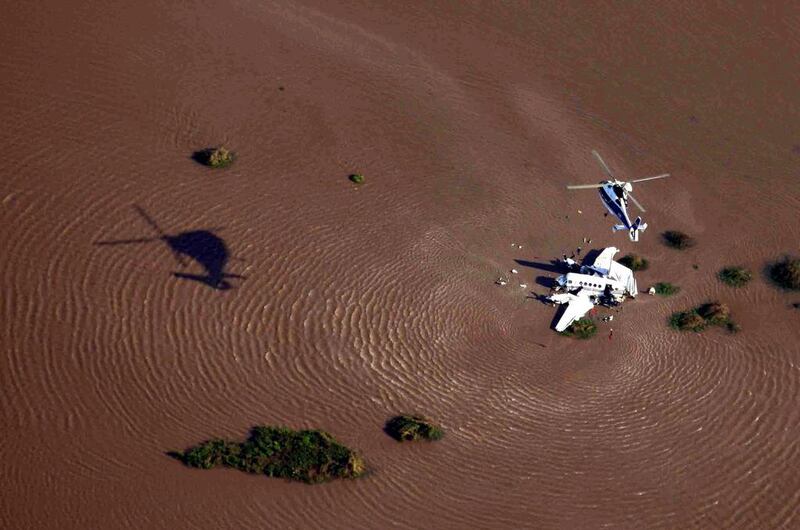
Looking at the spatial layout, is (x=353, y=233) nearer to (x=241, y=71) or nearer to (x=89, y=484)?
(x=241, y=71)

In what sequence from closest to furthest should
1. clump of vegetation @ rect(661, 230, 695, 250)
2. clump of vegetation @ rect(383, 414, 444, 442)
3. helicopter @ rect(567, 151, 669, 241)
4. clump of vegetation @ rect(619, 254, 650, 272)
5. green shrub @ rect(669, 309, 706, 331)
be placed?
clump of vegetation @ rect(383, 414, 444, 442) < green shrub @ rect(669, 309, 706, 331) < helicopter @ rect(567, 151, 669, 241) < clump of vegetation @ rect(619, 254, 650, 272) < clump of vegetation @ rect(661, 230, 695, 250)

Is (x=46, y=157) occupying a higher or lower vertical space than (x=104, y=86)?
lower

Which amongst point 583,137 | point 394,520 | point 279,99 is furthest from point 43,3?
point 394,520

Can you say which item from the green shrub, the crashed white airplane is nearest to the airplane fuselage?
the crashed white airplane

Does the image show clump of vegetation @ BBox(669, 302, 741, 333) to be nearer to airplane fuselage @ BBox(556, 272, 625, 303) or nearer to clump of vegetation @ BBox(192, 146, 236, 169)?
airplane fuselage @ BBox(556, 272, 625, 303)

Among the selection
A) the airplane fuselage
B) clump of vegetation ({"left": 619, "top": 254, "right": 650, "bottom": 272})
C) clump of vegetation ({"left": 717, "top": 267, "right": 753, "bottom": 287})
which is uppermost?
clump of vegetation ({"left": 717, "top": 267, "right": 753, "bottom": 287})

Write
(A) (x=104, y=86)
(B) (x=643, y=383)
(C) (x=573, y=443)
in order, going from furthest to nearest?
(A) (x=104, y=86) → (B) (x=643, y=383) → (C) (x=573, y=443)

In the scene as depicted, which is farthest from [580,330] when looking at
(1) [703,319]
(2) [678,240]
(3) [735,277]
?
(3) [735,277]
